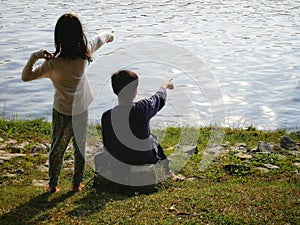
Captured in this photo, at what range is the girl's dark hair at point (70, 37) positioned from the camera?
23.1 feet

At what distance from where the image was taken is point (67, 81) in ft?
24.0

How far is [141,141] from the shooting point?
8.00 m

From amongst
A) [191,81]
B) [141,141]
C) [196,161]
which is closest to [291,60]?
[191,81]

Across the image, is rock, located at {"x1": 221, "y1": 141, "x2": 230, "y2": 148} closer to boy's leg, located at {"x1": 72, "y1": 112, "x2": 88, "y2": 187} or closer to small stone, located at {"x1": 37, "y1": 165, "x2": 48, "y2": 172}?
small stone, located at {"x1": 37, "y1": 165, "x2": 48, "y2": 172}

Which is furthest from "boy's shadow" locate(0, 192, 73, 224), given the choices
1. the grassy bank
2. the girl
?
the girl

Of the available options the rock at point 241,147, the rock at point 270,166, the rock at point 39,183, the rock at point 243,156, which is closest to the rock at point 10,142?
the rock at point 39,183

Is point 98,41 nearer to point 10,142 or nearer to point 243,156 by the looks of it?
point 243,156

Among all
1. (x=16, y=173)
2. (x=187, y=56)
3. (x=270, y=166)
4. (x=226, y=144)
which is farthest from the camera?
(x=187, y=56)

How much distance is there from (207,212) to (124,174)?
5.34 ft

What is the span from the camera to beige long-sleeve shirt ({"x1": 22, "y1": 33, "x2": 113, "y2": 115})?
7230 millimetres

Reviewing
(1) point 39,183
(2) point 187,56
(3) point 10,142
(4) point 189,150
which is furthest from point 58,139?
(2) point 187,56

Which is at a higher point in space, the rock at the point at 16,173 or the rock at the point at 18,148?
the rock at the point at 16,173

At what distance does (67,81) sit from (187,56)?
16781 mm

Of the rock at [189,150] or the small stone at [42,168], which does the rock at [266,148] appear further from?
the small stone at [42,168]
